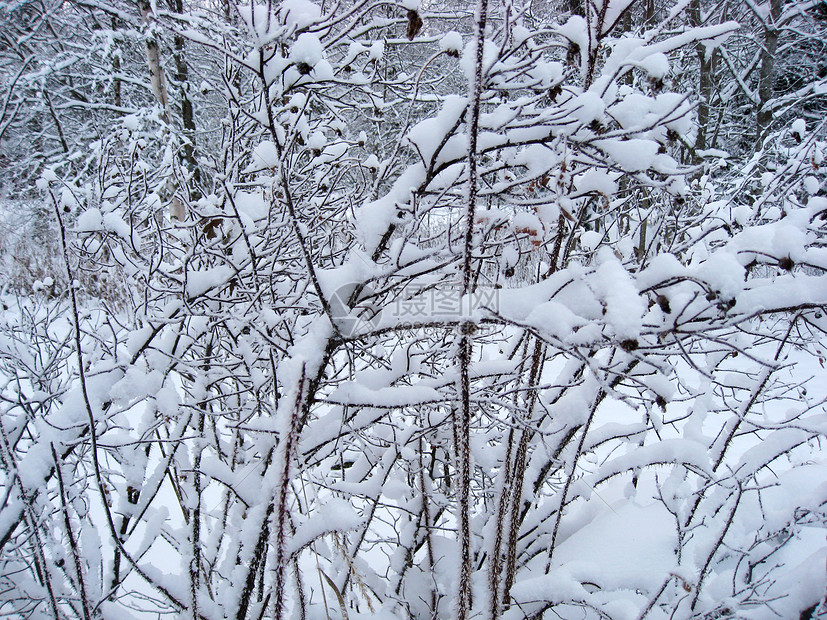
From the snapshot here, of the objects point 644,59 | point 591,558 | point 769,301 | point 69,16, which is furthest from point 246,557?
point 69,16

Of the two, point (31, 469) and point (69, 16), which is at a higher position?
point (69, 16)

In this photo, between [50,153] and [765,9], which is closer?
[765,9]

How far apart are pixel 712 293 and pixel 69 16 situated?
10367mm

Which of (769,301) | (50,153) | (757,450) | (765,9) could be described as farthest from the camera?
(50,153)

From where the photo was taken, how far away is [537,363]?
127cm

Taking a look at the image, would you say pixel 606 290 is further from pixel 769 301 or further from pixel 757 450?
pixel 757 450

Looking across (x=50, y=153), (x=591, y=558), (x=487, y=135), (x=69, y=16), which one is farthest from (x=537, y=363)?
(x=50, y=153)

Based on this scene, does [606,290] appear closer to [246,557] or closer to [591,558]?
[246,557]

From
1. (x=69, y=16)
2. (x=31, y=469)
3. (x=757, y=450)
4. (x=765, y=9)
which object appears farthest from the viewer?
(x=765, y=9)

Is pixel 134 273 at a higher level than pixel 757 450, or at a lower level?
higher

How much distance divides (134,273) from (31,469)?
0.71 metres

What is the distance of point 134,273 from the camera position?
5.46 feet

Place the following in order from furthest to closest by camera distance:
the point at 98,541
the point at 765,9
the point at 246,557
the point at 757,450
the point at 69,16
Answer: the point at 765,9, the point at 69,16, the point at 98,541, the point at 757,450, the point at 246,557

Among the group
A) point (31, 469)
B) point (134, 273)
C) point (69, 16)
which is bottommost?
point (31, 469)
